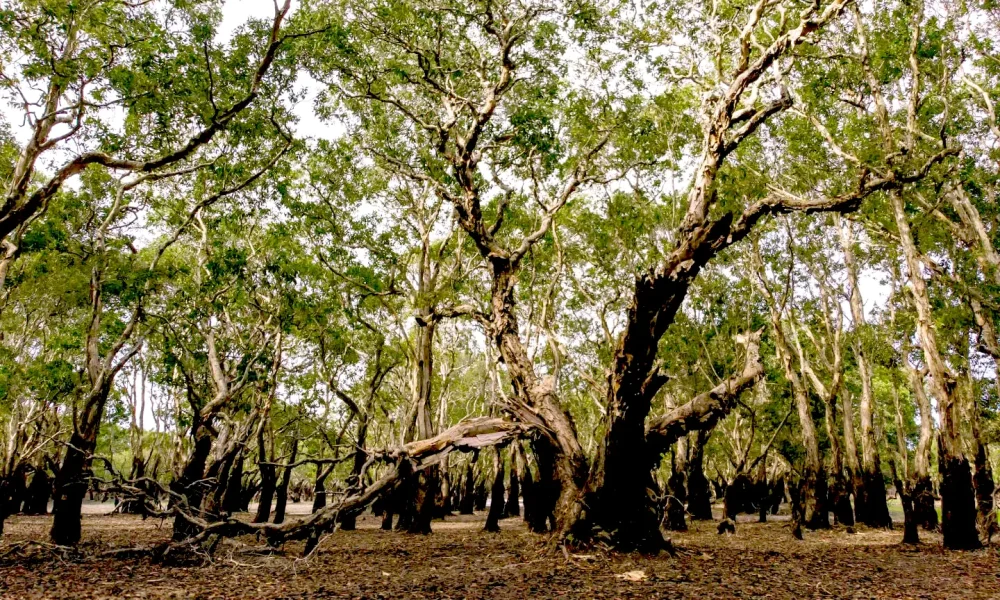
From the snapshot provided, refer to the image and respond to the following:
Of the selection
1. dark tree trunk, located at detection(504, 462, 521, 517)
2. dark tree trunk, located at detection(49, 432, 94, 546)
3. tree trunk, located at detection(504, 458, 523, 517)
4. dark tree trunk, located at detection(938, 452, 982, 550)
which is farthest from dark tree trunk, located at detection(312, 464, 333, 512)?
dark tree trunk, located at detection(938, 452, 982, 550)

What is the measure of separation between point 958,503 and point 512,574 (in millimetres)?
10051

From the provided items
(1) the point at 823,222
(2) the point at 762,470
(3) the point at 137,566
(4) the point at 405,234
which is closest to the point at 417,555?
(3) the point at 137,566

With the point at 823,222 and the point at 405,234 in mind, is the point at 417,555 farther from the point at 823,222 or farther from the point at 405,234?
the point at 823,222

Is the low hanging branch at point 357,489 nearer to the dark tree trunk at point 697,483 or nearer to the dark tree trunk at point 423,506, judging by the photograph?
the dark tree trunk at point 423,506

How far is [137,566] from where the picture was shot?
10.4 m

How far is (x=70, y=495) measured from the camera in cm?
1220

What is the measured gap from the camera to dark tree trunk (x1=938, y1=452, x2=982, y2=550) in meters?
11.9

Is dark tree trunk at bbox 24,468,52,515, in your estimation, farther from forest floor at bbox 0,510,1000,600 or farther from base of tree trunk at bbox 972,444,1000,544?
base of tree trunk at bbox 972,444,1000,544

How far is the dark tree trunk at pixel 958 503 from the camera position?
1188 cm

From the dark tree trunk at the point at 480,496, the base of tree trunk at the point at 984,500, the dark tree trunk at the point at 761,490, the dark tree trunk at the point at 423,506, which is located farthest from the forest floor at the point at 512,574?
the dark tree trunk at the point at 480,496

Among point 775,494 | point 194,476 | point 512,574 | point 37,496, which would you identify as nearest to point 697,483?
point 775,494

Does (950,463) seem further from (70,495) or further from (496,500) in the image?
(70,495)

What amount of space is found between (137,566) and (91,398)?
360 centimetres

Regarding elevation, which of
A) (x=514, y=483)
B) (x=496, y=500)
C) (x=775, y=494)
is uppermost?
(x=514, y=483)
